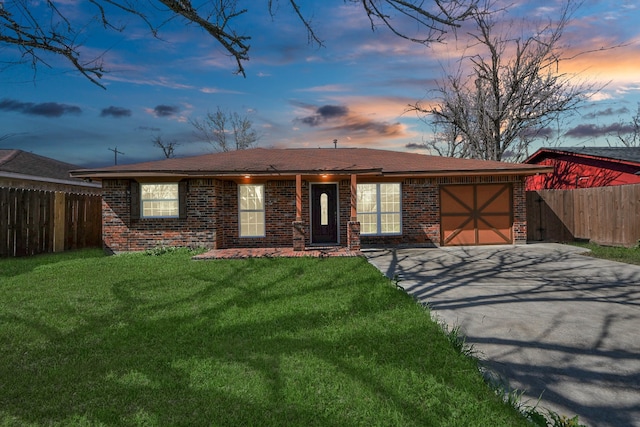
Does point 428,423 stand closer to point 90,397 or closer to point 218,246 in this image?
point 90,397

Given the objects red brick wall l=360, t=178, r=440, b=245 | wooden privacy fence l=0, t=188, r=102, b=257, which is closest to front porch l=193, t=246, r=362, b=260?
red brick wall l=360, t=178, r=440, b=245

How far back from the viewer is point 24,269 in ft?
29.1

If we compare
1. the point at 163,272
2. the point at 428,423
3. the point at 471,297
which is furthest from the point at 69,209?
the point at 428,423

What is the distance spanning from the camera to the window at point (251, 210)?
12758 millimetres

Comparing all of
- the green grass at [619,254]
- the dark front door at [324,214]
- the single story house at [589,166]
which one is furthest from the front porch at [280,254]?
the single story house at [589,166]

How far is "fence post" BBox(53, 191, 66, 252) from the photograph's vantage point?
12117 mm

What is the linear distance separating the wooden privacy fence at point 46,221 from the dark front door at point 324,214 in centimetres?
843

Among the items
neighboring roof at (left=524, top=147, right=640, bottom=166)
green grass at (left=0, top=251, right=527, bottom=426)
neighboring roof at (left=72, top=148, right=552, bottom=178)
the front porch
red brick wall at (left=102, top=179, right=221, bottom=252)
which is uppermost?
neighboring roof at (left=524, top=147, right=640, bottom=166)

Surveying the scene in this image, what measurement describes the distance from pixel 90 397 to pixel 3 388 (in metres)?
0.89

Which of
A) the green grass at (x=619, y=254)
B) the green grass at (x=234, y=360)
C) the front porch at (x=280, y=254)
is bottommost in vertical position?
the green grass at (x=234, y=360)

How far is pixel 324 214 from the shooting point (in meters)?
13.3

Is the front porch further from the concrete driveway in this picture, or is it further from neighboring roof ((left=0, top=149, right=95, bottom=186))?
neighboring roof ((left=0, top=149, right=95, bottom=186))

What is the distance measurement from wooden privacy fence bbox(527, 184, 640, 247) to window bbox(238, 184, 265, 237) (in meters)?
10.5

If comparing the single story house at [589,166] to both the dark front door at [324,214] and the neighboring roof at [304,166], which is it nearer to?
the neighboring roof at [304,166]
